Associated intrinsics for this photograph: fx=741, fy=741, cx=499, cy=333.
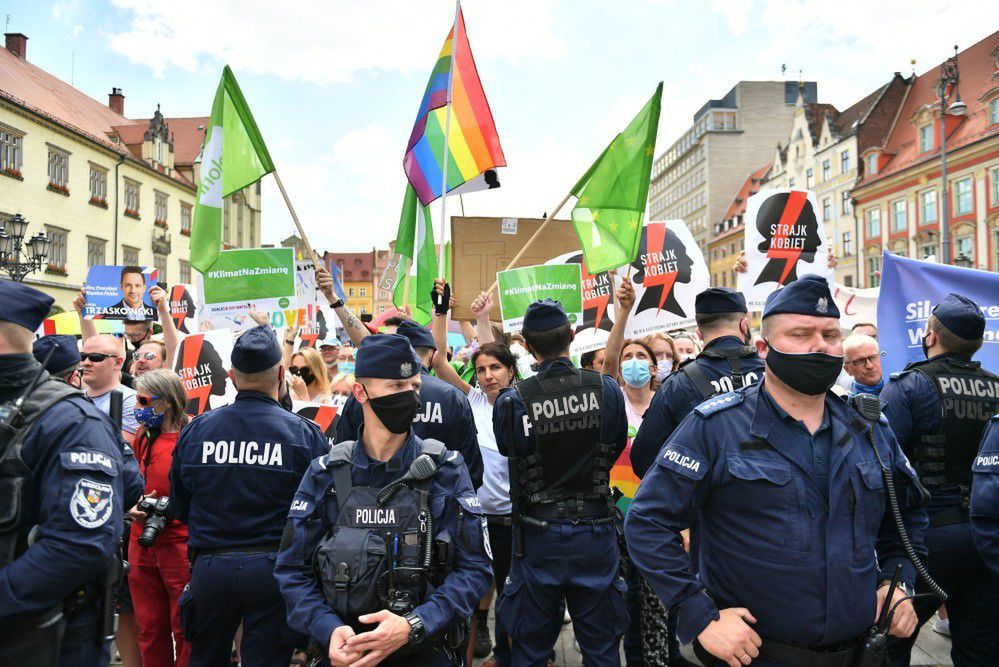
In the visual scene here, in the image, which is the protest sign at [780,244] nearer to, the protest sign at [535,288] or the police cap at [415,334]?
the protest sign at [535,288]

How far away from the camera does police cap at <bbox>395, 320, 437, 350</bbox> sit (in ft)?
15.5

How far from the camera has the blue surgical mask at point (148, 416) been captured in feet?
14.5

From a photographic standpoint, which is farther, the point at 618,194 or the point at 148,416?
the point at 618,194

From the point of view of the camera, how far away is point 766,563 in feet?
8.03

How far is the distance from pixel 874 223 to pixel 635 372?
5197 centimetres

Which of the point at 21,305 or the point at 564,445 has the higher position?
the point at 21,305

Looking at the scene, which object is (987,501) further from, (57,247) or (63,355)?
(57,247)

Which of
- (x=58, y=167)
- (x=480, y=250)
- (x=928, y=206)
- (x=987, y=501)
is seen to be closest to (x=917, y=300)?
(x=987, y=501)

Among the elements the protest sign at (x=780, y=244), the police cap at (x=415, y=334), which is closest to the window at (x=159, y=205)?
the protest sign at (x=780, y=244)

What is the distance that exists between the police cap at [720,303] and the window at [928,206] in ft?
154

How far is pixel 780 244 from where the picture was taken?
24.9ft

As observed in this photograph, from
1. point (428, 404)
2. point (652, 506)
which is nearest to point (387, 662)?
point (652, 506)

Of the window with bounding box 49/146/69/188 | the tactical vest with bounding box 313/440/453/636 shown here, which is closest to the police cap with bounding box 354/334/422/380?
the tactical vest with bounding box 313/440/453/636

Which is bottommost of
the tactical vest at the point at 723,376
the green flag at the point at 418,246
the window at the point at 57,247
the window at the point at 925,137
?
the tactical vest at the point at 723,376
